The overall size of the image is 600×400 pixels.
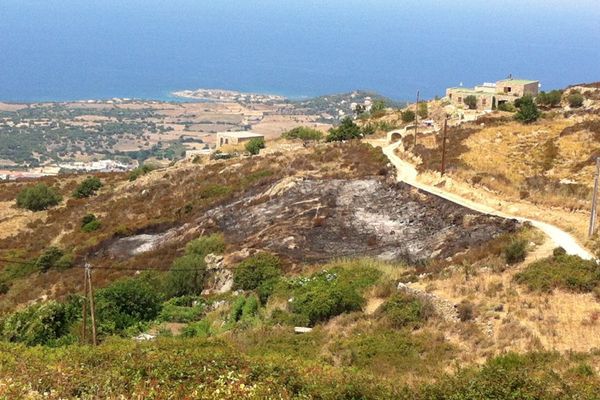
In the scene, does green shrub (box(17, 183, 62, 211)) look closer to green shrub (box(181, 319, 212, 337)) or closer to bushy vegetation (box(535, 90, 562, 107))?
green shrub (box(181, 319, 212, 337))

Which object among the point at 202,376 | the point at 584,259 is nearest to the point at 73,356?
the point at 202,376

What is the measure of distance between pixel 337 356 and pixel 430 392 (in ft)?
14.5

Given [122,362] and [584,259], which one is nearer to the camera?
[122,362]

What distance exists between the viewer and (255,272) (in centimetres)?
2433

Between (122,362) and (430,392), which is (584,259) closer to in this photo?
(430,392)

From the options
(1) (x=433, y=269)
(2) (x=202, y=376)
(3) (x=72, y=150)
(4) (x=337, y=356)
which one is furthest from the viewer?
(3) (x=72, y=150)

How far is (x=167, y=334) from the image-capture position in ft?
62.4

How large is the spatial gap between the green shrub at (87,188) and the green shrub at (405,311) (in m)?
37.9

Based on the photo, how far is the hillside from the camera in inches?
500

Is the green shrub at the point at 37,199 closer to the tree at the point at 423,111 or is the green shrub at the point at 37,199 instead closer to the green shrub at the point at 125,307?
the green shrub at the point at 125,307

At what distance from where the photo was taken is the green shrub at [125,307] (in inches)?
795

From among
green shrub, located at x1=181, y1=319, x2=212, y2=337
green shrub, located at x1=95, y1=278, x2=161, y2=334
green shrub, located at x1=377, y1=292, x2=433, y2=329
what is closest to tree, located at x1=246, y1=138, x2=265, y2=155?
green shrub, located at x1=95, y1=278, x2=161, y2=334

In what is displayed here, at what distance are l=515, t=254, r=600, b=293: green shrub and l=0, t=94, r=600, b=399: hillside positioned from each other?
0.05m

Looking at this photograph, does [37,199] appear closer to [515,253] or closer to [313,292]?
[313,292]
